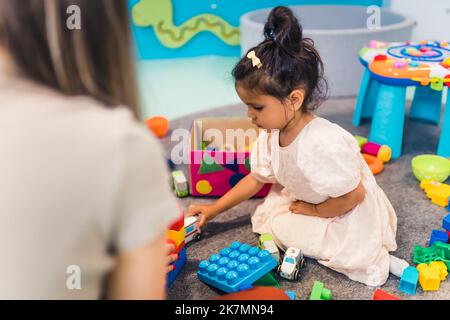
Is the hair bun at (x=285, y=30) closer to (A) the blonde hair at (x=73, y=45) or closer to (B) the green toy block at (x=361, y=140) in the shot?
(A) the blonde hair at (x=73, y=45)

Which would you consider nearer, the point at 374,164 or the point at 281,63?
the point at 281,63

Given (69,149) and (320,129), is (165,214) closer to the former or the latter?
(69,149)

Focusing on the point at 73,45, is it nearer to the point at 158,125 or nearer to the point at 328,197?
the point at 328,197

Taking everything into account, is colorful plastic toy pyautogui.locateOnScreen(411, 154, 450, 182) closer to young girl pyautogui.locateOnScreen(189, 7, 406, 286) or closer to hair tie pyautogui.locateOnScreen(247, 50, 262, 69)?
young girl pyautogui.locateOnScreen(189, 7, 406, 286)

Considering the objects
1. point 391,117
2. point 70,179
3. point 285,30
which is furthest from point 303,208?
point 70,179

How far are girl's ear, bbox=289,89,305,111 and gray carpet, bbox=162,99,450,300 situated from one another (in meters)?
0.36

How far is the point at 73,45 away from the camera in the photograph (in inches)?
16.5

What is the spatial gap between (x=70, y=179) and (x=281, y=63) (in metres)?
0.63

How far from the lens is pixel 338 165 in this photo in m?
0.96

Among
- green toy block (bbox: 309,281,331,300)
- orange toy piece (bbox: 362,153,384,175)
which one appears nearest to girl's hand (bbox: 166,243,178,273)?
green toy block (bbox: 309,281,331,300)

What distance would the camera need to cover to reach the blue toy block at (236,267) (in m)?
0.97
